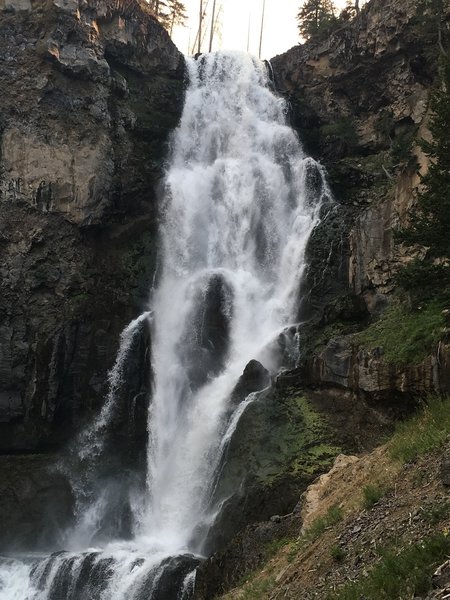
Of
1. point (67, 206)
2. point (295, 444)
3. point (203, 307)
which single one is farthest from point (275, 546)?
point (67, 206)

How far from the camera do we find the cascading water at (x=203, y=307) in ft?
55.2

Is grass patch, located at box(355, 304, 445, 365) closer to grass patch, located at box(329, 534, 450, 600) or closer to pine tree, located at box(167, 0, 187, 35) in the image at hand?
grass patch, located at box(329, 534, 450, 600)

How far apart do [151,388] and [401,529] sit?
1888 centimetres

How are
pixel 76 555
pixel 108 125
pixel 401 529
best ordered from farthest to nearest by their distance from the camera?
1. pixel 108 125
2. pixel 76 555
3. pixel 401 529

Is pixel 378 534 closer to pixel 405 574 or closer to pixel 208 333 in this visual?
pixel 405 574

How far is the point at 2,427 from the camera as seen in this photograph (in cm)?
2475

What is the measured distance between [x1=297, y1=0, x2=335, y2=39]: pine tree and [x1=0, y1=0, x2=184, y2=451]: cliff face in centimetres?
1427

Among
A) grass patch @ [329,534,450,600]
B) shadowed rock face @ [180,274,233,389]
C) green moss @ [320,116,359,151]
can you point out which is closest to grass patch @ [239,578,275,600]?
grass patch @ [329,534,450,600]

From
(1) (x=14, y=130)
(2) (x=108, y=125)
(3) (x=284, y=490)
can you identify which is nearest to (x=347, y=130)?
(2) (x=108, y=125)

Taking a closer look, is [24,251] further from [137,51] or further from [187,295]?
[137,51]

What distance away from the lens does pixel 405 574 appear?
479 cm

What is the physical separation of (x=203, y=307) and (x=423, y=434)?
17674 millimetres

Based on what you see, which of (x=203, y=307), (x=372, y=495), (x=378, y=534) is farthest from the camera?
(x=203, y=307)

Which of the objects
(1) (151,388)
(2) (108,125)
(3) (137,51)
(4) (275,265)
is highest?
(3) (137,51)
